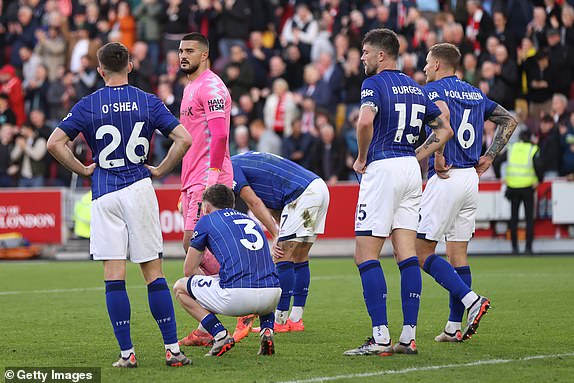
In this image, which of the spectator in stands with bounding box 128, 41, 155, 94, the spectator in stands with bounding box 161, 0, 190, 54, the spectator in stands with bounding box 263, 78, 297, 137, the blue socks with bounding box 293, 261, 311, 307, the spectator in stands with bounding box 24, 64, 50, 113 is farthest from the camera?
the spectator in stands with bounding box 24, 64, 50, 113

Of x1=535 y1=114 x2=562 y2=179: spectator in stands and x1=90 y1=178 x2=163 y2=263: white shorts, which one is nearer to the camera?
x1=90 y1=178 x2=163 y2=263: white shorts

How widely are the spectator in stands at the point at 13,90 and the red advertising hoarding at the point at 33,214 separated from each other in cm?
411

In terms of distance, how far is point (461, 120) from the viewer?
1012 cm

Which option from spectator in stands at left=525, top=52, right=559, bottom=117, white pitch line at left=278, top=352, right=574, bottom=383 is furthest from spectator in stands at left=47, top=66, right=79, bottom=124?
white pitch line at left=278, top=352, right=574, bottom=383

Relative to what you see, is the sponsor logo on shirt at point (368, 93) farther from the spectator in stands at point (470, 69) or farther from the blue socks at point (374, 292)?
the spectator in stands at point (470, 69)

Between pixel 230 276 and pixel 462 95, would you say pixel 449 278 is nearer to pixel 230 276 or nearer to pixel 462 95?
pixel 462 95

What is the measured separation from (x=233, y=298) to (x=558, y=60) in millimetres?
14980

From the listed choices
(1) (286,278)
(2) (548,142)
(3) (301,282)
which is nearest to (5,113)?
(2) (548,142)

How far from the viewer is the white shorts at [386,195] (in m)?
9.02

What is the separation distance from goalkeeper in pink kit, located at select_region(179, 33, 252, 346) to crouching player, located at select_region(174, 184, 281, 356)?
105 cm

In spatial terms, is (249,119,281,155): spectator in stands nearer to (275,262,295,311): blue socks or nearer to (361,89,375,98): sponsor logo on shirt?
(275,262,295,311): blue socks

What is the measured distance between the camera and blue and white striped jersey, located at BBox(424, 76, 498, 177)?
33.0 ft

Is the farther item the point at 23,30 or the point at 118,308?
the point at 23,30

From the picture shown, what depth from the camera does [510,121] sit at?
10438 mm
